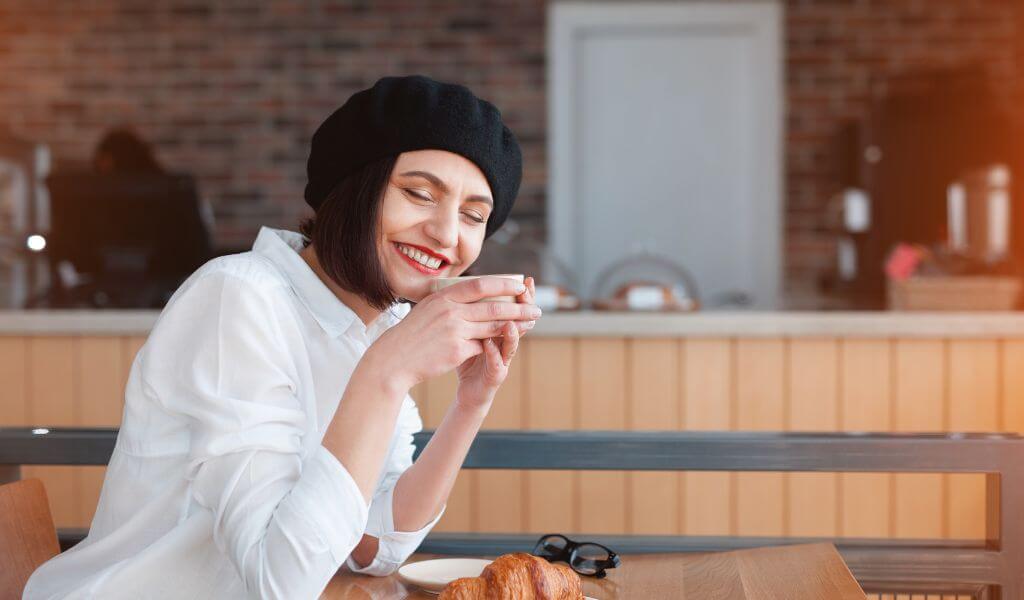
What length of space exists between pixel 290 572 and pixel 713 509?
210 cm

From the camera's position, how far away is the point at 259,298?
3.94ft

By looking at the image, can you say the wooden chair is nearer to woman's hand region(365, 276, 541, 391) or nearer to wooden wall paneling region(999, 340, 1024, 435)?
woman's hand region(365, 276, 541, 391)

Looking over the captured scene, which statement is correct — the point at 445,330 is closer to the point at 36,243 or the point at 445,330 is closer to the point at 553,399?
the point at 553,399

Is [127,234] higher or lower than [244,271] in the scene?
higher

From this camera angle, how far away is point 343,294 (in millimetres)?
1387

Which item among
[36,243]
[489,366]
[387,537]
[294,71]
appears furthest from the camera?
[294,71]

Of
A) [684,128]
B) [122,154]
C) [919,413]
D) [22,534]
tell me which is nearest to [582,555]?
[22,534]

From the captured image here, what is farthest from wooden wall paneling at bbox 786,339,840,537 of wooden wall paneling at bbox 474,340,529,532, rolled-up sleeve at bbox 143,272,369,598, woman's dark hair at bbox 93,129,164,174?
woman's dark hair at bbox 93,129,164,174

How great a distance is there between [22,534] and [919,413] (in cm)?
231

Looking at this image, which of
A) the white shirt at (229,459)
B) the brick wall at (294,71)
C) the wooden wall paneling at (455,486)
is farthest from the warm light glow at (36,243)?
the white shirt at (229,459)

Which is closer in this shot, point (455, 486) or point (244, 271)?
point (244, 271)

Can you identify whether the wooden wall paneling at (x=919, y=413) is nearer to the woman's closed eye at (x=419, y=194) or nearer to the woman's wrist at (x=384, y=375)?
the woman's closed eye at (x=419, y=194)

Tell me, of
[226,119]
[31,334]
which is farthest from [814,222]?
[31,334]

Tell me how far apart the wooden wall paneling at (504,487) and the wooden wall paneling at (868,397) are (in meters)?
0.86
